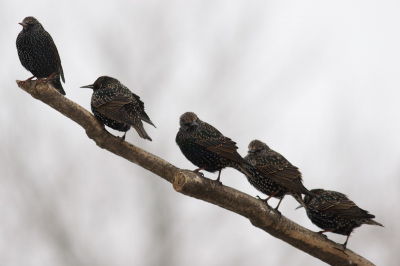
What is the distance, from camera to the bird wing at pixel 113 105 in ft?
14.1

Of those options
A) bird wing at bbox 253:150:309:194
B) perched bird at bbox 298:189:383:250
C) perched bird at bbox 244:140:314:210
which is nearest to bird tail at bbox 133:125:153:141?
perched bird at bbox 244:140:314:210

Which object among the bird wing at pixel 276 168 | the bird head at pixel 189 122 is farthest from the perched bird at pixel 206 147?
the bird wing at pixel 276 168

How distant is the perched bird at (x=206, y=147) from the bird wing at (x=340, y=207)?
923 mm

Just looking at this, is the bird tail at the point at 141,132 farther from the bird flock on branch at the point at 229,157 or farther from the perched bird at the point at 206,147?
the perched bird at the point at 206,147

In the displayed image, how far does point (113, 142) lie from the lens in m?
4.23

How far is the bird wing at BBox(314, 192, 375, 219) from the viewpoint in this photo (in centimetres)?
470

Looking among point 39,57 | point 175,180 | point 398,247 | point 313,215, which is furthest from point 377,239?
point 39,57

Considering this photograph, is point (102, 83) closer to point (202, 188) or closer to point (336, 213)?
point (202, 188)

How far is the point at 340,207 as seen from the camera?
4777mm

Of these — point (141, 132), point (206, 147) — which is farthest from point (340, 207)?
point (141, 132)

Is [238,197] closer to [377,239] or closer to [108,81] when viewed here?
[108,81]

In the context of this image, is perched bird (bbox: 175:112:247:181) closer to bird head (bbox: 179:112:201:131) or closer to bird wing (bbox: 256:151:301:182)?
bird head (bbox: 179:112:201:131)

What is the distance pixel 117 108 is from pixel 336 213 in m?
2.44

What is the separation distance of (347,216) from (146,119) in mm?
2288
